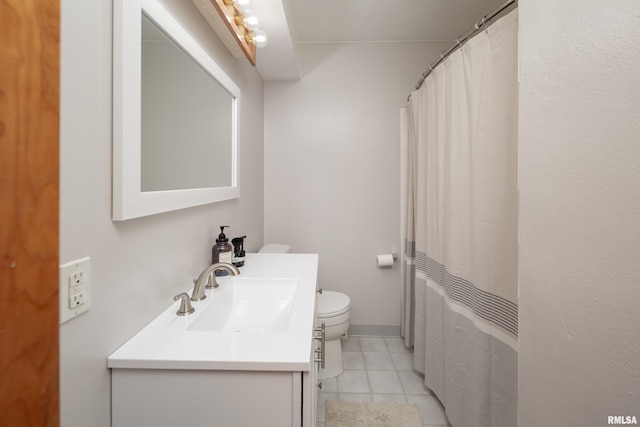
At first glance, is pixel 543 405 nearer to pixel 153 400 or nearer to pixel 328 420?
pixel 153 400

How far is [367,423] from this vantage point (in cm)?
165

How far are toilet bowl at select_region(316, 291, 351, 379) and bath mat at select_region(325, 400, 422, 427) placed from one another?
0.28 m

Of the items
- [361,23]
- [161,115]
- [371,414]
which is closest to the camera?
[161,115]

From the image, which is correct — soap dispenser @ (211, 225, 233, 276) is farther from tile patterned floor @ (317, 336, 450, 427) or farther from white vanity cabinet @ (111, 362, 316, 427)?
tile patterned floor @ (317, 336, 450, 427)

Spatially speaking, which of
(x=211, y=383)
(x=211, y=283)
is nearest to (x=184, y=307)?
(x=211, y=283)

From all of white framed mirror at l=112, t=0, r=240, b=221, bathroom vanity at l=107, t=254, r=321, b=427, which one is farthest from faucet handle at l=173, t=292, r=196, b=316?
white framed mirror at l=112, t=0, r=240, b=221

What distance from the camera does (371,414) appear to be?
67.4 inches

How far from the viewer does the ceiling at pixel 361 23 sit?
203 cm

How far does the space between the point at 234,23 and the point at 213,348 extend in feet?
4.29

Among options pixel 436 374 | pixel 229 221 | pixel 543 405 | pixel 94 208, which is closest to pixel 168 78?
pixel 94 208

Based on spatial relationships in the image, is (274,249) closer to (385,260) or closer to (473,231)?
(385,260)

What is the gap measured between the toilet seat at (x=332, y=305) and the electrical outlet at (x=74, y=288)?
1.44 meters

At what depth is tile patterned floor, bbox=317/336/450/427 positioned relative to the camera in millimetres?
1786

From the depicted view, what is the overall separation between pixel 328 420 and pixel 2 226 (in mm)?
1708
